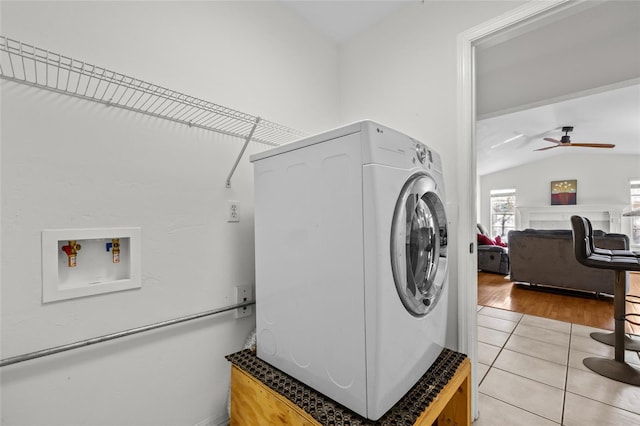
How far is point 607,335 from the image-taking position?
252cm

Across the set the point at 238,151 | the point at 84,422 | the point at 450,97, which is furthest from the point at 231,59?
the point at 84,422

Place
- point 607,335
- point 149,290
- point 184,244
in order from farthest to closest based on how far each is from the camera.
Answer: point 607,335 < point 184,244 < point 149,290

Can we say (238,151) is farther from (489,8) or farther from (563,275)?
(563,275)

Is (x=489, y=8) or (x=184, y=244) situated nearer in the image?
(x=184, y=244)

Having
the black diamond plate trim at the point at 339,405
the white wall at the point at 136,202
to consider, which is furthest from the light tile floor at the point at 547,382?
the white wall at the point at 136,202

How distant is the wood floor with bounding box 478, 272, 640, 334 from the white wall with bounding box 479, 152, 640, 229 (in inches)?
Result: 152

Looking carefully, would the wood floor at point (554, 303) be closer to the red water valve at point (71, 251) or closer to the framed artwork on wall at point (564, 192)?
the framed artwork on wall at point (564, 192)

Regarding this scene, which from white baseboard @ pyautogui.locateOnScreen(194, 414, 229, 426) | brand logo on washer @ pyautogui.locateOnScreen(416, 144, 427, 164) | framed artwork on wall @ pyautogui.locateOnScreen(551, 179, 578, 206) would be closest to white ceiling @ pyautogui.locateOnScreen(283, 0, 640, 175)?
brand logo on washer @ pyautogui.locateOnScreen(416, 144, 427, 164)

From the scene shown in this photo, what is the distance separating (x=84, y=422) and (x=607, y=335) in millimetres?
3881

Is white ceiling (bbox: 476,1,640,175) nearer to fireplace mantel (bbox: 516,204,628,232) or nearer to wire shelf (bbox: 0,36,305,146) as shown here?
wire shelf (bbox: 0,36,305,146)

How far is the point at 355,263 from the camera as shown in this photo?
86cm

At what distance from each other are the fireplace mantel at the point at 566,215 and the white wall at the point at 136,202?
27.9 feet

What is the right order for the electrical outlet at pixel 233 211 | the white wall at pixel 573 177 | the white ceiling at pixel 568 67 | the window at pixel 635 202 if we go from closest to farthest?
the electrical outlet at pixel 233 211
the white ceiling at pixel 568 67
the window at pixel 635 202
the white wall at pixel 573 177

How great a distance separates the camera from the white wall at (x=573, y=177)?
6.92m
